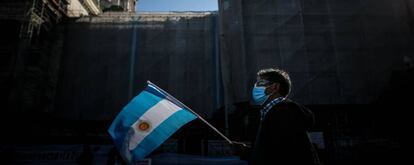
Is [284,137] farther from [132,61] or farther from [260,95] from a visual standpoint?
[132,61]

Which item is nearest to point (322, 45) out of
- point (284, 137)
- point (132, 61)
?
point (132, 61)

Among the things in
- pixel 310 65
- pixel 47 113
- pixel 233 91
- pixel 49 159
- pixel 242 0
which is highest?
pixel 242 0

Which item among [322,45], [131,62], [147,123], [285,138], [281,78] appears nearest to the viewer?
[285,138]

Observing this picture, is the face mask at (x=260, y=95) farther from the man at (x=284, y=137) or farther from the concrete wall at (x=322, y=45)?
the concrete wall at (x=322, y=45)

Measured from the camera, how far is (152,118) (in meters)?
4.61

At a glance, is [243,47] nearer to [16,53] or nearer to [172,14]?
[172,14]

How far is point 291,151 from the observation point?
2160 mm

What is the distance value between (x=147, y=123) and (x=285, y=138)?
2.80m

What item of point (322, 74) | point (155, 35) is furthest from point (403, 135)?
point (155, 35)

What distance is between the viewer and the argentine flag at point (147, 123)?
446 centimetres

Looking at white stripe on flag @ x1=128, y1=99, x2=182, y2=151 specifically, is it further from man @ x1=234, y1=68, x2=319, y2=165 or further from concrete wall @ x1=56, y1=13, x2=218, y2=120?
concrete wall @ x1=56, y1=13, x2=218, y2=120

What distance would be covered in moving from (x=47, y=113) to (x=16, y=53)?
4704mm

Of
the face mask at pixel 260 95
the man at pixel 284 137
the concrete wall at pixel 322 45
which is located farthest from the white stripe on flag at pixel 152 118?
the concrete wall at pixel 322 45

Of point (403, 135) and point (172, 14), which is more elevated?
point (172, 14)
